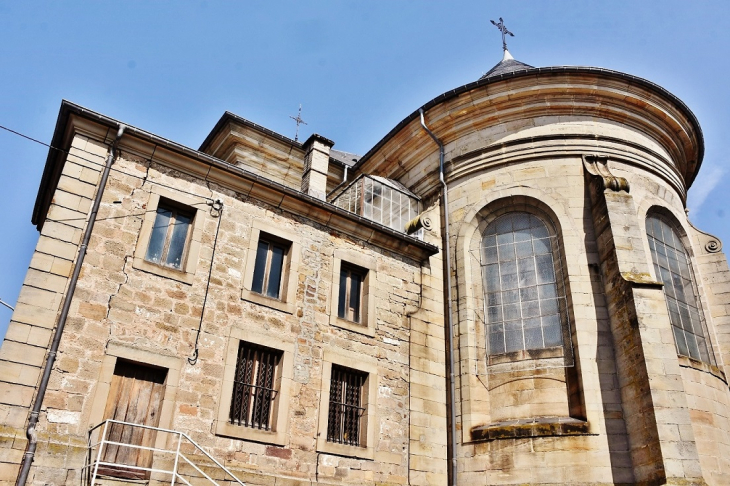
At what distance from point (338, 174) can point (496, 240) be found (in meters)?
6.20

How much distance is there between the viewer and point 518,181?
13773 millimetres

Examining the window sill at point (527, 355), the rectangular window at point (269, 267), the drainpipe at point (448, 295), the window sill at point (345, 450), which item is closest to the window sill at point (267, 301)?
the rectangular window at point (269, 267)

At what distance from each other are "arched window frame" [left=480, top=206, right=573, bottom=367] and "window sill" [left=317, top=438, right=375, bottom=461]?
335 cm

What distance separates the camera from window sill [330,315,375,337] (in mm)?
11312

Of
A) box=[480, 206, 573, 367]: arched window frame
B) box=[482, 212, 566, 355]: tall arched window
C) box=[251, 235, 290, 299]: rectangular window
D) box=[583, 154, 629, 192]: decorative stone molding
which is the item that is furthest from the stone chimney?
box=[583, 154, 629, 192]: decorative stone molding

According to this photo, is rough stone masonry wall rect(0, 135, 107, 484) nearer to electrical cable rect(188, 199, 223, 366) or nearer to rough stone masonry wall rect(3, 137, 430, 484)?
rough stone masonry wall rect(3, 137, 430, 484)

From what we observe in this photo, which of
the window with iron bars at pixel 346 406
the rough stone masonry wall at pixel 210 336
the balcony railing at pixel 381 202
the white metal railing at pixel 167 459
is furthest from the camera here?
the balcony railing at pixel 381 202

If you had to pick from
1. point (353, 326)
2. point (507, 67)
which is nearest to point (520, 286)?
point (353, 326)

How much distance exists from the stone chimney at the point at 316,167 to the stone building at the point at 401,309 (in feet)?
0.17

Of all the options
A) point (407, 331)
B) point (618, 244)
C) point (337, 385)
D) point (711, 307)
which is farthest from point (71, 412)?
point (711, 307)

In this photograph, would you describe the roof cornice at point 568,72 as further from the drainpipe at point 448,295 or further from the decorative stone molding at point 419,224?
the decorative stone molding at point 419,224

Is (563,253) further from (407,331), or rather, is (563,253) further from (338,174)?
(338,174)

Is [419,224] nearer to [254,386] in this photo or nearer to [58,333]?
[254,386]

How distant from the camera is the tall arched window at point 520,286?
1231 centimetres
